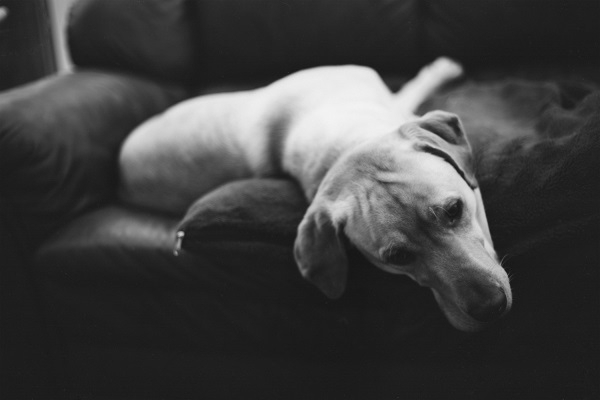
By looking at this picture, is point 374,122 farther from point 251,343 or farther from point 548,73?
point 548,73

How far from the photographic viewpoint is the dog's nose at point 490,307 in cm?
107

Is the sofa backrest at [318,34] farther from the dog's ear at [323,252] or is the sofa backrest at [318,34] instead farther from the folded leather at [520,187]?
the dog's ear at [323,252]

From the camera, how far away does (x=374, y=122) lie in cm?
144

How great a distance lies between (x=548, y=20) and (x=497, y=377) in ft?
4.55

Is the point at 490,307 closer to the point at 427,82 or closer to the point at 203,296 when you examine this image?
the point at 203,296

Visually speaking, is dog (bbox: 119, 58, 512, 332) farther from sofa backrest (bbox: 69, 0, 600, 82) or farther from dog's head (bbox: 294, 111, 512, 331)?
sofa backrest (bbox: 69, 0, 600, 82)

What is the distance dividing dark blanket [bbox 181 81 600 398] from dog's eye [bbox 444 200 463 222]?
13 cm

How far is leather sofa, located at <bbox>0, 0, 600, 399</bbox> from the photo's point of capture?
123cm

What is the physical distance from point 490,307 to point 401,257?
8.3 inches

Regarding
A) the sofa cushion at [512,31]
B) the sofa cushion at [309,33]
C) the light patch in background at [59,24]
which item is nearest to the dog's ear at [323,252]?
the sofa cushion at [309,33]

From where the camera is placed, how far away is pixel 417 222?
111 cm

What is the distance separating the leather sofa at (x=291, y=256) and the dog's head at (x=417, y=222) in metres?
0.09

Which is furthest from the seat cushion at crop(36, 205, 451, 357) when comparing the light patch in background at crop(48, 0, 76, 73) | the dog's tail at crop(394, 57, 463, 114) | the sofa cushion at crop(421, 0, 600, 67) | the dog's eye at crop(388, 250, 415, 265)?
the light patch in background at crop(48, 0, 76, 73)

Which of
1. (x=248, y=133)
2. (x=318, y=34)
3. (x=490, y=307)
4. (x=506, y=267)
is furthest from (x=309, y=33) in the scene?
(x=490, y=307)
